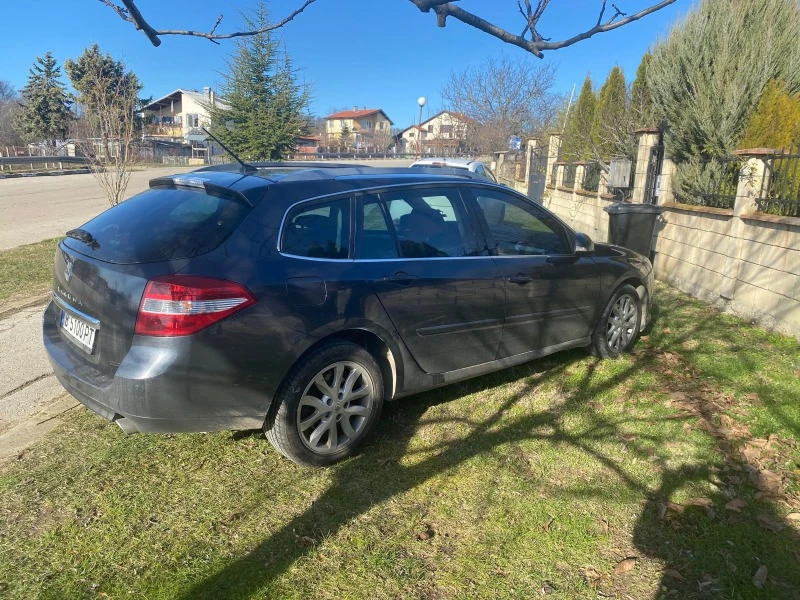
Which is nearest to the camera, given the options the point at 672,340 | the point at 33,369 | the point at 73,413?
the point at 73,413

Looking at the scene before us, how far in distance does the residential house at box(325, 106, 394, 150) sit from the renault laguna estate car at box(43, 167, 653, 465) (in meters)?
82.7

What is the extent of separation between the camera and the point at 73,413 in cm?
403

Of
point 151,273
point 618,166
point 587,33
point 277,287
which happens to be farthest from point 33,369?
point 618,166

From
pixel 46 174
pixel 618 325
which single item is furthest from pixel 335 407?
pixel 46 174

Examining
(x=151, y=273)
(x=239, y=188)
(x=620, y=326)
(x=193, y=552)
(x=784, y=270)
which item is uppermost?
(x=239, y=188)

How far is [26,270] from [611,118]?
12.1 m

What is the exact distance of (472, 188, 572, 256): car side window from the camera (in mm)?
4305

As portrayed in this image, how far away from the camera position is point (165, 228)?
321 centimetres

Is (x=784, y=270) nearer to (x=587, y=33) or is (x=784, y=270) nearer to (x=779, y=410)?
(x=779, y=410)

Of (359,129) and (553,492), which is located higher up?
(359,129)

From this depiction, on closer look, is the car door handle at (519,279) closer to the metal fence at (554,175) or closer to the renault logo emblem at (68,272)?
the renault logo emblem at (68,272)

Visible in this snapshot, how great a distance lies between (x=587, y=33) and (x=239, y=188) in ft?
6.39

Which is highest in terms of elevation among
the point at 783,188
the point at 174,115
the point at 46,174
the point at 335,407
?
the point at 174,115

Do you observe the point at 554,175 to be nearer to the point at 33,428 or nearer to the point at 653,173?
the point at 653,173
